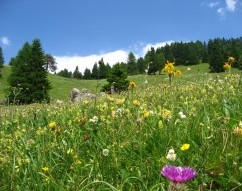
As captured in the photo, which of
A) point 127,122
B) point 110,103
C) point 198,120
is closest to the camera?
point 198,120

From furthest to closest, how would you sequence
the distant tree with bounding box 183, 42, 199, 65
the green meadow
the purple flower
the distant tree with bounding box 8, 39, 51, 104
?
Result: the distant tree with bounding box 183, 42, 199, 65
the distant tree with bounding box 8, 39, 51, 104
the green meadow
the purple flower

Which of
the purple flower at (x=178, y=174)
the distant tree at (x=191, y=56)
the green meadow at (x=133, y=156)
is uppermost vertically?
the distant tree at (x=191, y=56)

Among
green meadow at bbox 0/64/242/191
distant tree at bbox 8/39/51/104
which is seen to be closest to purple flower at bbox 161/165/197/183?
green meadow at bbox 0/64/242/191

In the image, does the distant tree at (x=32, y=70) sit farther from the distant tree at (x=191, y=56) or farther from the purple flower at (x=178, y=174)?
the distant tree at (x=191, y=56)

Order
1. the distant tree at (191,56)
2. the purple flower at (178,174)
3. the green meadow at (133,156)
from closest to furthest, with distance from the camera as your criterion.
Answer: the purple flower at (178,174) < the green meadow at (133,156) < the distant tree at (191,56)

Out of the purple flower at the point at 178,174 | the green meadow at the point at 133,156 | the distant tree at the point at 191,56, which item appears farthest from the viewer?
the distant tree at the point at 191,56

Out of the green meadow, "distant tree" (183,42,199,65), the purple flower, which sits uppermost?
"distant tree" (183,42,199,65)

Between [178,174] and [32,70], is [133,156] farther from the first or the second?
[32,70]

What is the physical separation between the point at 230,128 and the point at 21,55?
73.2 m

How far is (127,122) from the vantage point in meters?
5.11

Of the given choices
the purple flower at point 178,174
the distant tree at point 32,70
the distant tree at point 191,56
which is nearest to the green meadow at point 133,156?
the purple flower at point 178,174

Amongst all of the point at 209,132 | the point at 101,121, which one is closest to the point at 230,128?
the point at 209,132

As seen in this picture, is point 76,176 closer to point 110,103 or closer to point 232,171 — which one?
point 232,171

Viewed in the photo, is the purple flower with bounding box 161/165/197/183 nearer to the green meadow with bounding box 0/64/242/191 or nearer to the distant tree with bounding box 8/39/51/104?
the green meadow with bounding box 0/64/242/191
